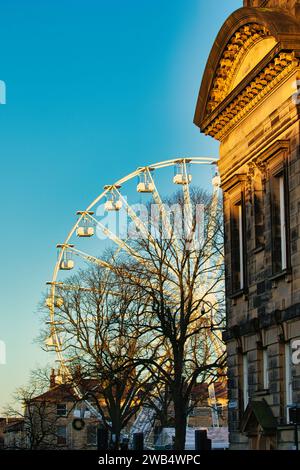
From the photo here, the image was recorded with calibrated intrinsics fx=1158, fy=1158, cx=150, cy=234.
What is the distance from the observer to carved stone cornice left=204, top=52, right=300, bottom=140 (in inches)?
1480

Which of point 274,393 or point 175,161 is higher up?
point 175,161

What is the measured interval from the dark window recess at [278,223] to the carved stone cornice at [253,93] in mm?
3181

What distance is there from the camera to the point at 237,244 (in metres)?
45.4

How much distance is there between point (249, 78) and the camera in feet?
132

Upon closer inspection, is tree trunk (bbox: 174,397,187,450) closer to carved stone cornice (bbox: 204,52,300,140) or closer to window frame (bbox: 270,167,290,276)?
carved stone cornice (bbox: 204,52,300,140)

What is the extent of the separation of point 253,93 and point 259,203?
13.0 ft

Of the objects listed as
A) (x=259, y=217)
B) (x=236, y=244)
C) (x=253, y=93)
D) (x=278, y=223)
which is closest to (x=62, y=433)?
(x=236, y=244)

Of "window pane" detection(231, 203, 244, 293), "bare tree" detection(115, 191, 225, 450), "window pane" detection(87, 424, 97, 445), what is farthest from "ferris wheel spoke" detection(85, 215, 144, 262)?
"window pane" detection(87, 424, 97, 445)

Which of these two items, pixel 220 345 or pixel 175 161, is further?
pixel 175 161

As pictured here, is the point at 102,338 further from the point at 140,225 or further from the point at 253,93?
the point at 253,93

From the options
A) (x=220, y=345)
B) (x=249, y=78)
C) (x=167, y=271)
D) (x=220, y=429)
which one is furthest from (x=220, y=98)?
(x=220, y=429)

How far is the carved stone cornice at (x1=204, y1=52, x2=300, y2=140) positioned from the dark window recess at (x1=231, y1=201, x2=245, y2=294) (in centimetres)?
323

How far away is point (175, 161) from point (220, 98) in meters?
27.9
